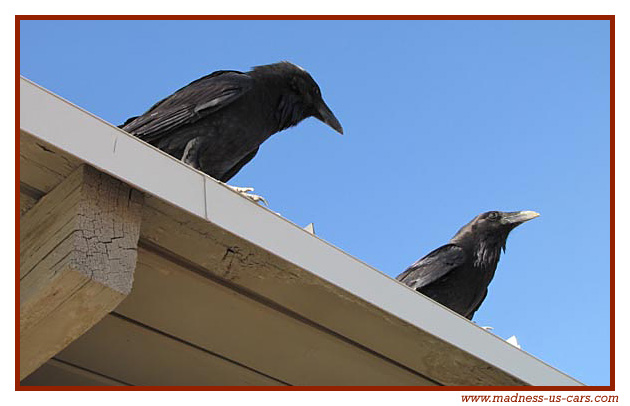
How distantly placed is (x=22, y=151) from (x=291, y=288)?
28.5 inches

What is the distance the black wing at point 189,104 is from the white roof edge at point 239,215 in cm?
188

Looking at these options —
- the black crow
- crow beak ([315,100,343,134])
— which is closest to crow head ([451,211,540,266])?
crow beak ([315,100,343,134])

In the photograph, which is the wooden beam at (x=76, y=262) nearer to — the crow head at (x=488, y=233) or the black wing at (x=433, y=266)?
the black wing at (x=433, y=266)

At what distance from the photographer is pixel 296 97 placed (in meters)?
4.59

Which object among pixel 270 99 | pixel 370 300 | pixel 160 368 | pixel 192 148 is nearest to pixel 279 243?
pixel 370 300

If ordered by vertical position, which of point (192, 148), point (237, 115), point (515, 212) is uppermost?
point (515, 212)

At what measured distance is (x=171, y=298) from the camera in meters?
2.18

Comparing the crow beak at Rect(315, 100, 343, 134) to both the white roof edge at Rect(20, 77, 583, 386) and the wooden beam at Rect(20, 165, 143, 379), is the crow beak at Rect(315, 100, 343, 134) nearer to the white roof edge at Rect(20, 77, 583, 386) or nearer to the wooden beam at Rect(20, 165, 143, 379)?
the white roof edge at Rect(20, 77, 583, 386)

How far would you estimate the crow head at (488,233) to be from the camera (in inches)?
218

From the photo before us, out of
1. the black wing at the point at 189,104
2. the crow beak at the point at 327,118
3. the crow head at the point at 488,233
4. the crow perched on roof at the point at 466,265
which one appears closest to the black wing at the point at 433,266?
the crow perched on roof at the point at 466,265

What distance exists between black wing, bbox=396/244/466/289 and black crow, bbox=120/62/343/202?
107 centimetres

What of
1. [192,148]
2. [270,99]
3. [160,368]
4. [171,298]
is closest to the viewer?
[171,298]

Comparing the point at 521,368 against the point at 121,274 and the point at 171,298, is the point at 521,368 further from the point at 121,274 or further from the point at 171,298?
the point at 121,274

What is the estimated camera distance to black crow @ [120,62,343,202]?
3.93m
